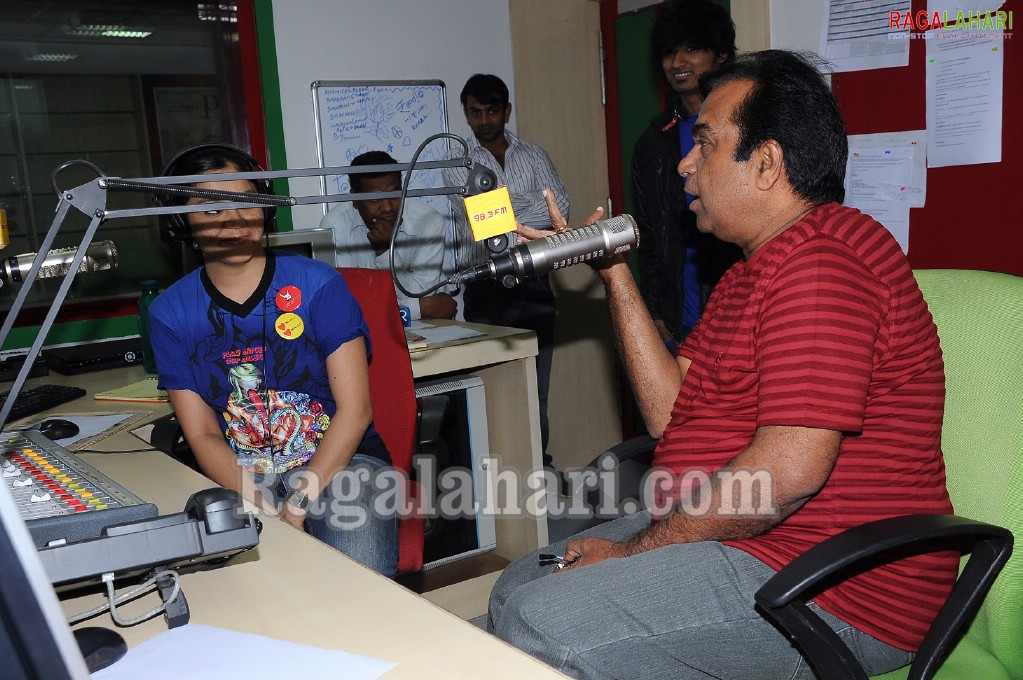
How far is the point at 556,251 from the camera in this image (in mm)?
1204

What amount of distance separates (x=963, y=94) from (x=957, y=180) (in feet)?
0.69

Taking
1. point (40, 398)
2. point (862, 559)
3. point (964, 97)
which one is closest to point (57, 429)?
point (40, 398)

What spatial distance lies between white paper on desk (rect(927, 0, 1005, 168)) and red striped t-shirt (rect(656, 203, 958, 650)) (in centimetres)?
109

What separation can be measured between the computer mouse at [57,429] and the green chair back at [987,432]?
155cm

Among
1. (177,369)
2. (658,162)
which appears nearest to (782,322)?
(177,369)

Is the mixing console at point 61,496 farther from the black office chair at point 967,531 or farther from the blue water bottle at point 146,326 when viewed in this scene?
the blue water bottle at point 146,326

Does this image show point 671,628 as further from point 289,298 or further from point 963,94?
point 963,94

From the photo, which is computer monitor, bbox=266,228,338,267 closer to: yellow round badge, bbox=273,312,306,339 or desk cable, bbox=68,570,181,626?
yellow round badge, bbox=273,312,306,339

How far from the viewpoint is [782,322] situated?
1.21 m

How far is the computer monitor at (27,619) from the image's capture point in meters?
0.50

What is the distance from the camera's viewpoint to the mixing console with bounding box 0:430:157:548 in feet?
3.28

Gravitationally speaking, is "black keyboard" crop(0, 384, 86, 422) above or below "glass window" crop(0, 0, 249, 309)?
below

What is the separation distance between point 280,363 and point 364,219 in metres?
1.55

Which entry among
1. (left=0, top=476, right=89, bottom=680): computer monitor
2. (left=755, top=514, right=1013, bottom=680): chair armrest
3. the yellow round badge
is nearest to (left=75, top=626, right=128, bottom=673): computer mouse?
(left=0, top=476, right=89, bottom=680): computer monitor
